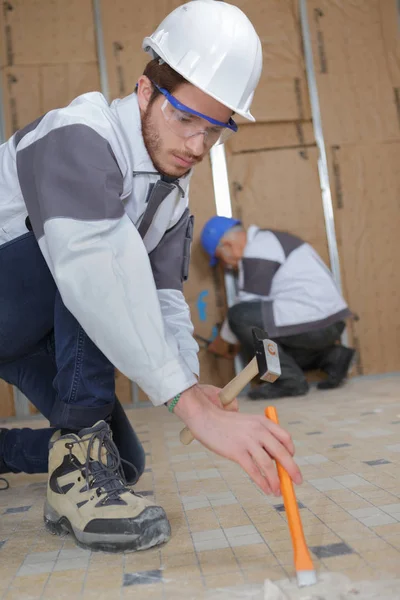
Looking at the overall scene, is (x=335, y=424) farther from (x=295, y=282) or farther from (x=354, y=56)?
(x=354, y=56)

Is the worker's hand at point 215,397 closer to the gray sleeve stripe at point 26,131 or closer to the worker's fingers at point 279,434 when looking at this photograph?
the worker's fingers at point 279,434

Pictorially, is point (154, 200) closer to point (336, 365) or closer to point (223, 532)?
point (223, 532)

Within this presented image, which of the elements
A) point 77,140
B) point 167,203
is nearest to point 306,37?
point 167,203

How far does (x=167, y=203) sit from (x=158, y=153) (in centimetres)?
15

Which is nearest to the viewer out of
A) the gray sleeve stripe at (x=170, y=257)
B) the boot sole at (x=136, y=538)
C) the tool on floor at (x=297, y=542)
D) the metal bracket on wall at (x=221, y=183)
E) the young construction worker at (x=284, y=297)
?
the tool on floor at (x=297, y=542)

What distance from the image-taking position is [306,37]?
4074mm

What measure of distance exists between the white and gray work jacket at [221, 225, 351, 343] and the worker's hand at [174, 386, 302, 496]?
2702 mm

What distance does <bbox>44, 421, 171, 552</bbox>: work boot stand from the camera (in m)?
1.15

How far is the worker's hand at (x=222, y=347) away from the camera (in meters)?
3.85

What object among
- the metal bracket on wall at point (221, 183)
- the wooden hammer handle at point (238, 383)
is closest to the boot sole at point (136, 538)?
the wooden hammer handle at point (238, 383)

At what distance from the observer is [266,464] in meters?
0.92

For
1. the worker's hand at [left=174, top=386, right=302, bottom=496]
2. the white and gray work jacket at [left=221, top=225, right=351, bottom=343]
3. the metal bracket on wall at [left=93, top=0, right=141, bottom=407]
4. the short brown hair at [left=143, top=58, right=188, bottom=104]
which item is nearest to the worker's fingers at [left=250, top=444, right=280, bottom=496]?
the worker's hand at [left=174, top=386, right=302, bottom=496]

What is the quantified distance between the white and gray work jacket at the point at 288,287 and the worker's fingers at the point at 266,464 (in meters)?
2.73

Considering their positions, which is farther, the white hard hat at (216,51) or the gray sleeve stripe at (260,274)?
the gray sleeve stripe at (260,274)
